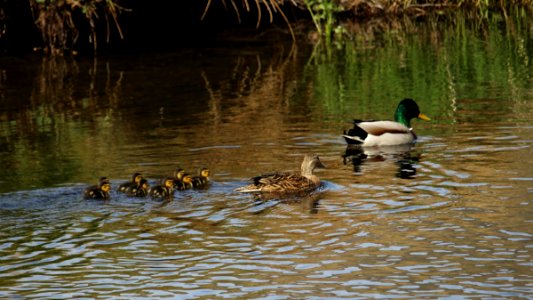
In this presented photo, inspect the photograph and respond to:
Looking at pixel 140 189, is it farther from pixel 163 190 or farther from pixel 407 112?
pixel 407 112

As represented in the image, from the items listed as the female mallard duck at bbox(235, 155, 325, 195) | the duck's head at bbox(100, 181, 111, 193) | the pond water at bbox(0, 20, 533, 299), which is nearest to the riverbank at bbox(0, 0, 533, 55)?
the pond water at bbox(0, 20, 533, 299)

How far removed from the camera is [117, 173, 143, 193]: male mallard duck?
12.8 m

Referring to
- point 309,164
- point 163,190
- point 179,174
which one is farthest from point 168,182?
point 309,164

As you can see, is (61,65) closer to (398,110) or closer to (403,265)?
(398,110)

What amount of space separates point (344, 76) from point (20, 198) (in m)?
11.0

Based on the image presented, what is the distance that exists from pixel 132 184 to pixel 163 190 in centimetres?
38

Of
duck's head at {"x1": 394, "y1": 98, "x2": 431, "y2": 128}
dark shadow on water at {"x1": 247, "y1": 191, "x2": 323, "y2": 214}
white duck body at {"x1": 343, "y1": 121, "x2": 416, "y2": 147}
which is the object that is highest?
duck's head at {"x1": 394, "y1": 98, "x2": 431, "y2": 128}

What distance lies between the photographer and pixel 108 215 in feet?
39.8

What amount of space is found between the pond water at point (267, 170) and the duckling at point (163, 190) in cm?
14

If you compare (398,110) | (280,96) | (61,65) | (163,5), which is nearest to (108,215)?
(398,110)

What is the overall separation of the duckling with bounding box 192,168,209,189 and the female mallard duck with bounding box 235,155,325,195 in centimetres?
43

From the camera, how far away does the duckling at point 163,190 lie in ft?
41.9

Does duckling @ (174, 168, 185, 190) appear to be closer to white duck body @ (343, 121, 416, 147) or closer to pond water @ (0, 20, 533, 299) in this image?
pond water @ (0, 20, 533, 299)

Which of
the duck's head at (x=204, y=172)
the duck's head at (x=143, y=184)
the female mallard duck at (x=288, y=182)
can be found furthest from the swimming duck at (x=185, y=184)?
the female mallard duck at (x=288, y=182)
